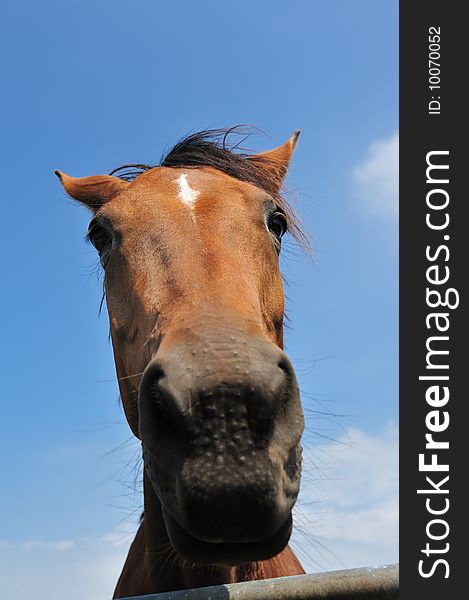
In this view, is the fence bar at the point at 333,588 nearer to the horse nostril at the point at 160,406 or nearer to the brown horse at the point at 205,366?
the brown horse at the point at 205,366

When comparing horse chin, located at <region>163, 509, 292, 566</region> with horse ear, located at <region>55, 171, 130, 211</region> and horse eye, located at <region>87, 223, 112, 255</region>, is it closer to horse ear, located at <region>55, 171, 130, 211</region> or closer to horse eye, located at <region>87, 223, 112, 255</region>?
horse eye, located at <region>87, 223, 112, 255</region>

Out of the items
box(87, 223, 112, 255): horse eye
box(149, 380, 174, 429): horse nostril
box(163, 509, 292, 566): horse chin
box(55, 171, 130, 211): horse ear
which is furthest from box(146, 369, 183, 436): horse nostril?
box(55, 171, 130, 211): horse ear

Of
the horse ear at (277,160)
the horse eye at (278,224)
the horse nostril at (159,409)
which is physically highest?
the horse ear at (277,160)

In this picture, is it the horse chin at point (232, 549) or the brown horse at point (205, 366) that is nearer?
the brown horse at point (205, 366)

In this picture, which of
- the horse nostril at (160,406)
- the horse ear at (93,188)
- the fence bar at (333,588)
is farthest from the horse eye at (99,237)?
the fence bar at (333,588)

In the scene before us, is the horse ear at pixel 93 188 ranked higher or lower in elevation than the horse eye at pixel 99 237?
higher

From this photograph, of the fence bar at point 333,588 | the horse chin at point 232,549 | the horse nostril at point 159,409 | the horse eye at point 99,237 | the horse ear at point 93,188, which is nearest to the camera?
the fence bar at point 333,588

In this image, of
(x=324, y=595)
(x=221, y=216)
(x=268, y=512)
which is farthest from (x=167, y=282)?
(x=324, y=595)
